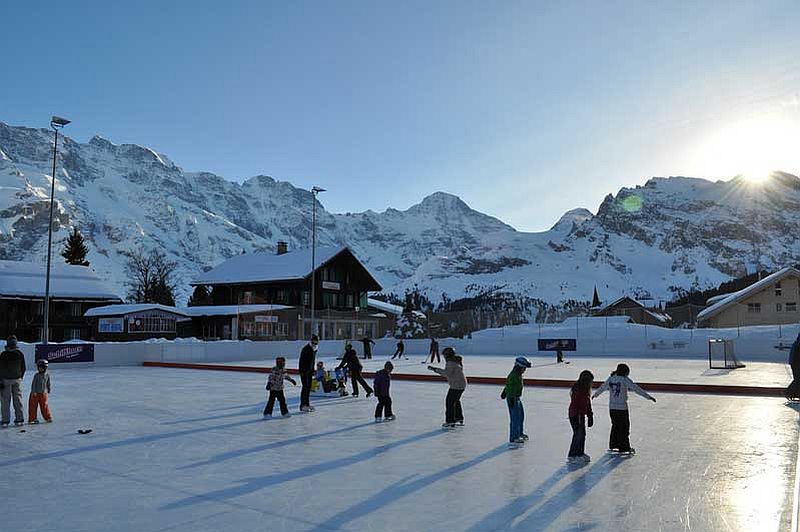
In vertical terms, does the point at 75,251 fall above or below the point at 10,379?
above

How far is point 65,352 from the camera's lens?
32.0 metres

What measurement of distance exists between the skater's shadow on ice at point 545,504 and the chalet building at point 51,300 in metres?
54.0

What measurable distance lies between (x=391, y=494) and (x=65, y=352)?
93.8 feet

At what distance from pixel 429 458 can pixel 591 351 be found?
37.0 metres

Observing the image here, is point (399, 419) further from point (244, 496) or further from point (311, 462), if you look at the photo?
point (244, 496)

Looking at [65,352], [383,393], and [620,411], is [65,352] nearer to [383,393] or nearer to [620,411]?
[383,393]

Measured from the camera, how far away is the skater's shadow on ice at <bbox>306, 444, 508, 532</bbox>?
6.64 metres

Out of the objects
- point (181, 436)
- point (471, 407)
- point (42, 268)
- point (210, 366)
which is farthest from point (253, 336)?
point (181, 436)

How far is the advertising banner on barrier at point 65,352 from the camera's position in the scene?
102ft

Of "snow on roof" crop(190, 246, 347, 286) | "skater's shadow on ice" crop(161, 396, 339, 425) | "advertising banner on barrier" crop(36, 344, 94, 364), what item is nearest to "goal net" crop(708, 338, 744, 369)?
"skater's shadow on ice" crop(161, 396, 339, 425)

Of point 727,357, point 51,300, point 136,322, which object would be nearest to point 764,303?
point 727,357

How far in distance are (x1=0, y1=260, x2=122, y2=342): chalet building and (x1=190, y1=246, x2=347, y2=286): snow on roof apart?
8513 mm

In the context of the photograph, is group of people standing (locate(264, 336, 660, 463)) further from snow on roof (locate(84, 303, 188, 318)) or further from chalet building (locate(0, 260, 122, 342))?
chalet building (locate(0, 260, 122, 342))

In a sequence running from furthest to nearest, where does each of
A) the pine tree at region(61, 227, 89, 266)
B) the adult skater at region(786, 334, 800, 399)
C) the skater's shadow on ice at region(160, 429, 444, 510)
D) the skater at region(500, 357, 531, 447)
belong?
the pine tree at region(61, 227, 89, 266), the adult skater at region(786, 334, 800, 399), the skater at region(500, 357, 531, 447), the skater's shadow on ice at region(160, 429, 444, 510)
